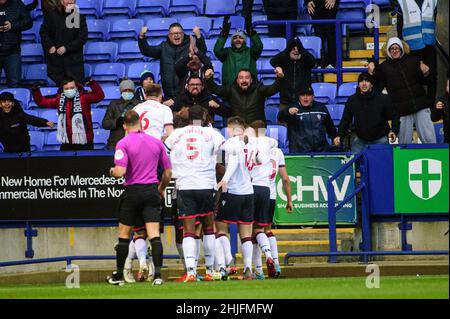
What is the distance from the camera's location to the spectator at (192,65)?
22625mm

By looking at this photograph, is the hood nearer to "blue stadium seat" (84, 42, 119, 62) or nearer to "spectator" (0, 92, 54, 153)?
"spectator" (0, 92, 54, 153)

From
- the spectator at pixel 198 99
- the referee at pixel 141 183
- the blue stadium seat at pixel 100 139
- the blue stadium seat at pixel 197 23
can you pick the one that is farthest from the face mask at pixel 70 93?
the referee at pixel 141 183

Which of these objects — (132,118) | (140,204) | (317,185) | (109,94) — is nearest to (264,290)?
(140,204)

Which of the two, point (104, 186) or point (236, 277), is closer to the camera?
point (236, 277)

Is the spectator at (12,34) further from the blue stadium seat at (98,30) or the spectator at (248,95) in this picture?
the spectator at (248,95)

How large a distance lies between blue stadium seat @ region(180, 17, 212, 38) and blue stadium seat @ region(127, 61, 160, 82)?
91 centimetres

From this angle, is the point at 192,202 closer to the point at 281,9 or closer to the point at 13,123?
the point at 13,123

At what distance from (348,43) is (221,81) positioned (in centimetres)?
323

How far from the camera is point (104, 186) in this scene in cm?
2228

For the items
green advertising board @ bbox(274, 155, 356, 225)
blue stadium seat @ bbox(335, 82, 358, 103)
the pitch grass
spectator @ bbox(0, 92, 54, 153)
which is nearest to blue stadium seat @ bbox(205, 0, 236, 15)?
blue stadium seat @ bbox(335, 82, 358, 103)

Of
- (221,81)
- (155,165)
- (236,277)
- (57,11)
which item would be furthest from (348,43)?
(155,165)

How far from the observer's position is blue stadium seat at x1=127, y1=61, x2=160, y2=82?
84.2 feet

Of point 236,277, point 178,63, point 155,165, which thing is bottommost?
point 236,277

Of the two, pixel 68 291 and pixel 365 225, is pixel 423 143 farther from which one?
pixel 68 291
